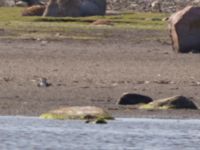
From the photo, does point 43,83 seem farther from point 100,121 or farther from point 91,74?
point 100,121

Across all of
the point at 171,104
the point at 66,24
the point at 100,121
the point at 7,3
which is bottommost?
the point at 7,3

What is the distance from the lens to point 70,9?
140 feet

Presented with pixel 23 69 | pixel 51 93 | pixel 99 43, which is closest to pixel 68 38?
pixel 99 43

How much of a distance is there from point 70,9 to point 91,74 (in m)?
19.6

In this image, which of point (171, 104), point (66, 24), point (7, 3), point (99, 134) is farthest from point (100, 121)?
point (7, 3)

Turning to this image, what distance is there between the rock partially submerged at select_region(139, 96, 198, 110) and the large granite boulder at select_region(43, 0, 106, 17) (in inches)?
892

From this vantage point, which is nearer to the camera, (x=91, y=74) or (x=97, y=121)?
(x=97, y=121)

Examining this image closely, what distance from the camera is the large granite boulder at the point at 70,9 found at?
42.0 meters

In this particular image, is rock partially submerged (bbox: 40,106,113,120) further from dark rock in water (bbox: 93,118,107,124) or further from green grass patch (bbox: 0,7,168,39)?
green grass patch (bbox: 0,7,168,39)

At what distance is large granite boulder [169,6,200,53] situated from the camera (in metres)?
28.5

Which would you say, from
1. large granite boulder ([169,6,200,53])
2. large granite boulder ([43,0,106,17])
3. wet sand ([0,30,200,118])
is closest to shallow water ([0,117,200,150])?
wet sand ([0,30,200,118])

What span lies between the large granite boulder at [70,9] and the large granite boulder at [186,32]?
43.7 feet

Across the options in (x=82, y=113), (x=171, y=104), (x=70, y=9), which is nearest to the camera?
(x=82, y=113)

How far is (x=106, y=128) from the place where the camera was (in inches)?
690
